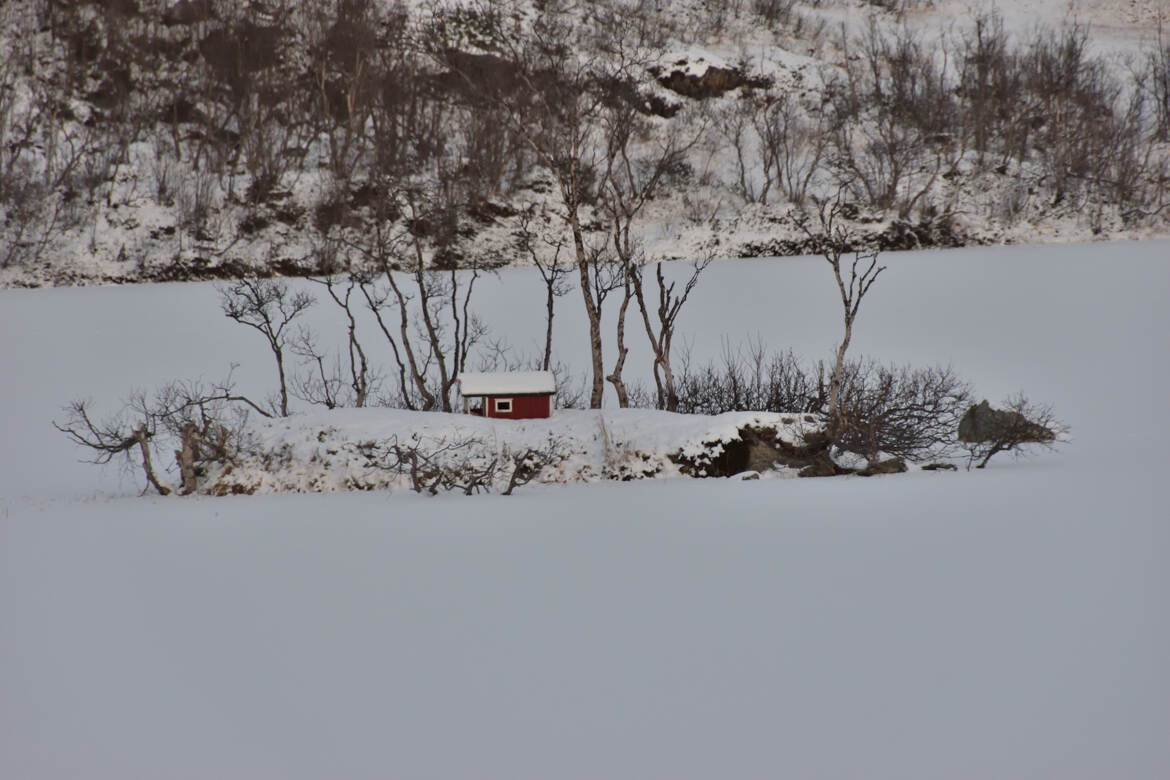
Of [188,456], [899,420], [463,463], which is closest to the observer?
[463,463]

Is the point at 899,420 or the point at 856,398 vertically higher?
the point at 856,398

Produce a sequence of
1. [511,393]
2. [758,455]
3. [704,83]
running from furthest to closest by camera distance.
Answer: [704,83] → [511,393] → [758,455]

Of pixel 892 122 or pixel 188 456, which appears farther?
pixel 892 122

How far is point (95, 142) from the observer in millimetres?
45281

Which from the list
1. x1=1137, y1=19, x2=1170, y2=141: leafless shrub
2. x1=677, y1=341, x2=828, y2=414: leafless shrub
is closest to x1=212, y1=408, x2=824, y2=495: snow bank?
x1=677, y1=341, x2=828, y2=414: leafless shrub

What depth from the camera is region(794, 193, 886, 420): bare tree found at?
16.2 metres

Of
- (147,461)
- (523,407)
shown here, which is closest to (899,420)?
(523,407)

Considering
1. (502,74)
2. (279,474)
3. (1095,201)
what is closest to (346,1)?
(502,74)

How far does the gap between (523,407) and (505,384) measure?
52 cm

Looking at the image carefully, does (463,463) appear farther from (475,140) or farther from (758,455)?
(475,140)

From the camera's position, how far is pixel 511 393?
16562 mm

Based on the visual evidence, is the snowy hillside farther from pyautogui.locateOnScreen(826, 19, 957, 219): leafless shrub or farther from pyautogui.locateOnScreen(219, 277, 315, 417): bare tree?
pyautogui.locateOnScreen(219, 277, 315, 417): bare tree

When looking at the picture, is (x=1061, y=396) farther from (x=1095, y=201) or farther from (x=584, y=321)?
(x=1095, y=201)

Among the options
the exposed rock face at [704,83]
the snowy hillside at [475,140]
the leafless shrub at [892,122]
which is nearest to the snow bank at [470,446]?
the snowy hillside at [475,140]
